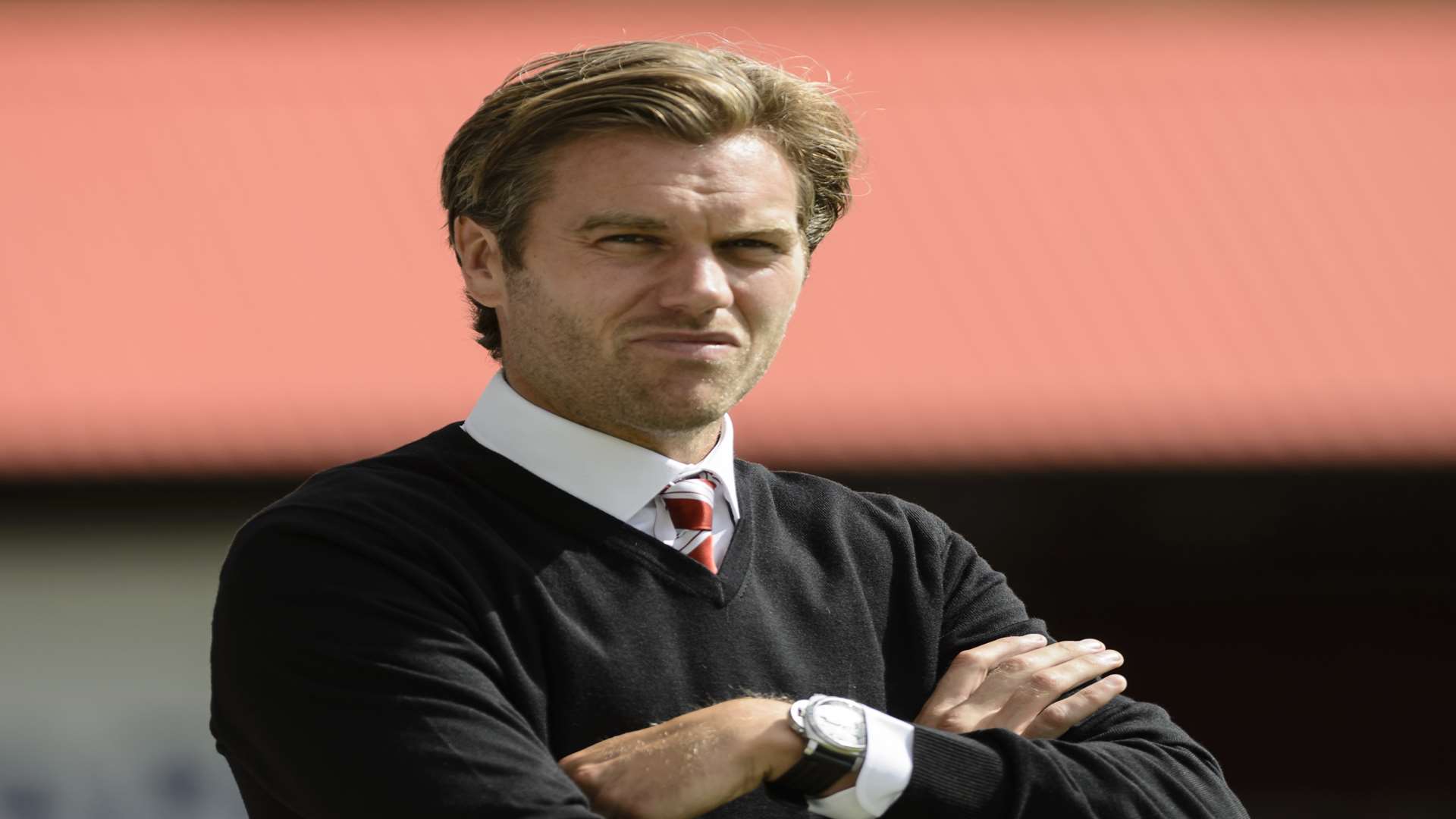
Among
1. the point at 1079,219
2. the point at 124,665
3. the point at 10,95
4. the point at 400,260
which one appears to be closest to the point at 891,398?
the point at 1079,219

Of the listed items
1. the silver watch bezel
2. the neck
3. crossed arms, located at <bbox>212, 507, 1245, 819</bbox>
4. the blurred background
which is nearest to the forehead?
the neck

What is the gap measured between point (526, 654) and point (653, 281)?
47 cm

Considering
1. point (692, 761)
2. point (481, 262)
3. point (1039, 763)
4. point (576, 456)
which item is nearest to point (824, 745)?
point (692, 761)

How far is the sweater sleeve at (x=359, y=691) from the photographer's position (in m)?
1.78

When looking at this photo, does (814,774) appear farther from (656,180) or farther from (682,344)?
(656,180)

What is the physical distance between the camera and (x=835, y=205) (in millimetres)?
2498

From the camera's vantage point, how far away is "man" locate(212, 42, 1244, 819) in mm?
1856

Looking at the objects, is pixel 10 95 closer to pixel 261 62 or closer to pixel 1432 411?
pixel 261 62

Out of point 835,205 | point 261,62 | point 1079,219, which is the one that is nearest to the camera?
point 835,205

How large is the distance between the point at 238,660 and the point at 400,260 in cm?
384

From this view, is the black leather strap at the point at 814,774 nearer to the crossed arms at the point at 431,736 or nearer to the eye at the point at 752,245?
the crossed arms at the point at 431,736

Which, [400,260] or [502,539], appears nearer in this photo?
[502,539]

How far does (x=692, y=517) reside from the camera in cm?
216

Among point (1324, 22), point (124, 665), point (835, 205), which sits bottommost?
point (124, 665)
